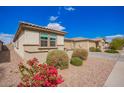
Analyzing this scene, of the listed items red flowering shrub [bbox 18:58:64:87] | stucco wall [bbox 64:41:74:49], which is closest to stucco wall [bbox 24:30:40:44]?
red flowering shrub [bbox 18:58:64:87]

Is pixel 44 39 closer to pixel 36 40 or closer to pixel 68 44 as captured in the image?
pixel 36 40

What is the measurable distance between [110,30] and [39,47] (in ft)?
16.3

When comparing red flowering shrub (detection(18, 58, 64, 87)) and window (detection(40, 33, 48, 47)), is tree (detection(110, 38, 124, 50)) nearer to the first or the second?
window (detection(40, 33, 48, 47))

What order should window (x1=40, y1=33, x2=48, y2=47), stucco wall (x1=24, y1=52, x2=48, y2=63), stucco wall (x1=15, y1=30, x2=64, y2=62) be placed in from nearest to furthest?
stucco wall (x1=24, y1=52, x2=48, y2=63)
stucco wall (x1=15, y1=30, x2=64, y2=62)
window (x1=40, y1=33, x2=48, y2=47)

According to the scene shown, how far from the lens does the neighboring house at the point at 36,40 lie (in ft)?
20.9

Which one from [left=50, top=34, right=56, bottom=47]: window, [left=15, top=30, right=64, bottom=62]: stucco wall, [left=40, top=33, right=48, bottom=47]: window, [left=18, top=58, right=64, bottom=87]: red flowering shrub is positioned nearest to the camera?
[left=18, top=58, right=64, bottom=87]: red flowering shrub

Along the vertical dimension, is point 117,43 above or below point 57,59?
above

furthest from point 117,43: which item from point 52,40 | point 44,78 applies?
point 44,78

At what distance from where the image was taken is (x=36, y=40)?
7.33 meters

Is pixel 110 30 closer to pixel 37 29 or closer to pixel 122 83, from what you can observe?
pixel 122 83

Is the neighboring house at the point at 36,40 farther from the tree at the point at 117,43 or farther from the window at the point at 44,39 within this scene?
the tree at the point at 117,43

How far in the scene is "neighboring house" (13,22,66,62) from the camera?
6.37m
